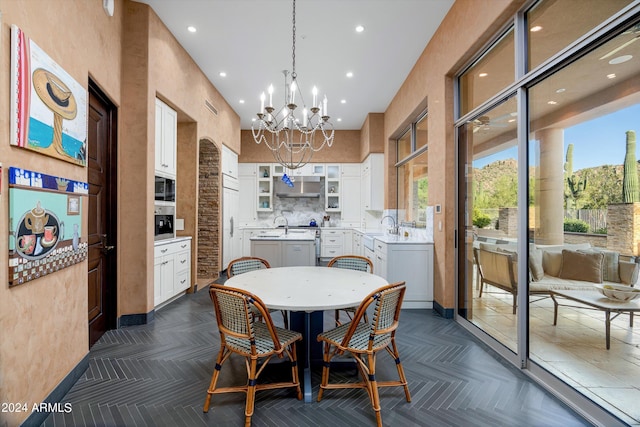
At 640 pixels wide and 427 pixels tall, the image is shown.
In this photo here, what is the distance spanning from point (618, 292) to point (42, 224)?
3.47m

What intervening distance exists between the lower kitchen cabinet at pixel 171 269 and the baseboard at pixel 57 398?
4.75 ft

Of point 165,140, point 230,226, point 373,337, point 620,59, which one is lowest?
point 373,337

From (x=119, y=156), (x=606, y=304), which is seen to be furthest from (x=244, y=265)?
(x=606, y=304)

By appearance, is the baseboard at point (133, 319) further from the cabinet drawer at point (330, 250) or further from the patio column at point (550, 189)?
the cabinet drawer at point (330, 250)

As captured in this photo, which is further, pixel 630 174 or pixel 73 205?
pixel 73 205

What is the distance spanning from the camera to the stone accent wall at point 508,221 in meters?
2.64

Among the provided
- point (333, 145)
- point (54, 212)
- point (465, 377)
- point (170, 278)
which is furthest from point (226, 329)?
point (333, 145)

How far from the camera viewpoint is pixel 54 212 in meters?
2.04

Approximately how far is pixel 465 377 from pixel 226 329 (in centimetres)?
187

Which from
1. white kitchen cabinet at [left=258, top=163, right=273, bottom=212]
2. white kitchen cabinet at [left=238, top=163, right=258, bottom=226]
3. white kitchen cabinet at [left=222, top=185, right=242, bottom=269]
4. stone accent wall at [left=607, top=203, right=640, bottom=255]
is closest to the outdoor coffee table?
stone accent wall at [left=607, top=203, right=640, bottom=255]

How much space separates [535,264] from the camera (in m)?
2.40

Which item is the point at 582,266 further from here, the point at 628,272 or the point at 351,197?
the point at 351,197

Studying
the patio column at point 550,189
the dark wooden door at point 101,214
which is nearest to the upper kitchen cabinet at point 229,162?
the dark wooden door at point 101,214

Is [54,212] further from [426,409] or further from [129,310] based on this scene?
[426,409]
